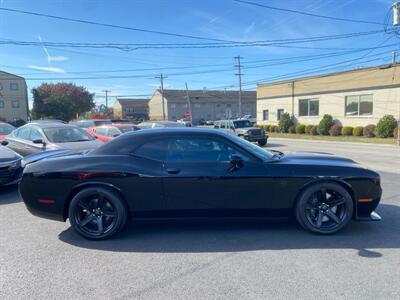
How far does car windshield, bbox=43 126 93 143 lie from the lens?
9.00m

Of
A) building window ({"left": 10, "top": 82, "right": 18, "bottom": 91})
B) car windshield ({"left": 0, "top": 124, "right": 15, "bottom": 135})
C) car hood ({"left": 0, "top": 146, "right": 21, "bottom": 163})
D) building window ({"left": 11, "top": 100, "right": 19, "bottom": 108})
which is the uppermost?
building window ({"left": 10, "top": 82, "right": 18, "bottom": 91})

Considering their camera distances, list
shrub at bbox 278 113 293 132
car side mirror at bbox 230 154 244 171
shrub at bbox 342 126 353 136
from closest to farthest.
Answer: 1. car side mirror at bbox 230 154 244 171
2. shrub at bbox 342 126 353 136
3. shrub at bbox 278 113 293 132

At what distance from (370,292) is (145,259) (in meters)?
2.28

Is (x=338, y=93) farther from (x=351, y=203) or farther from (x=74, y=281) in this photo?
(x=74, y=281)

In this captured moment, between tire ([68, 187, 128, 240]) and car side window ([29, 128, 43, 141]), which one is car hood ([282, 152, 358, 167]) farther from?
car side window ([29, 128, 43, 141])

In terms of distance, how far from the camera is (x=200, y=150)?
4.22 m

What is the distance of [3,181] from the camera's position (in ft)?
21.9

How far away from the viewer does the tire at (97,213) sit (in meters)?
4.09

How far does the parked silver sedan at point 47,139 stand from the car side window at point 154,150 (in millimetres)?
4794

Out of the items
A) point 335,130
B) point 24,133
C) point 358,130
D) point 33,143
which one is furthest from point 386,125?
point 24,133

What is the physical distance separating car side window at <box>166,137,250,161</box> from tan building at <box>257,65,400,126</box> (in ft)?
76.9

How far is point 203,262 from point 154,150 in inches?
62.2

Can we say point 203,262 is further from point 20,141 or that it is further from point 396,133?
point 396,133

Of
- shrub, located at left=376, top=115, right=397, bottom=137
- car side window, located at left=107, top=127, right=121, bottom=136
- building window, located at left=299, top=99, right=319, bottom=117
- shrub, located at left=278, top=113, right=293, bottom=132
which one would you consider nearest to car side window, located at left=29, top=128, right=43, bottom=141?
car side window, located at left=107, top=127, right=121, bottom=136
